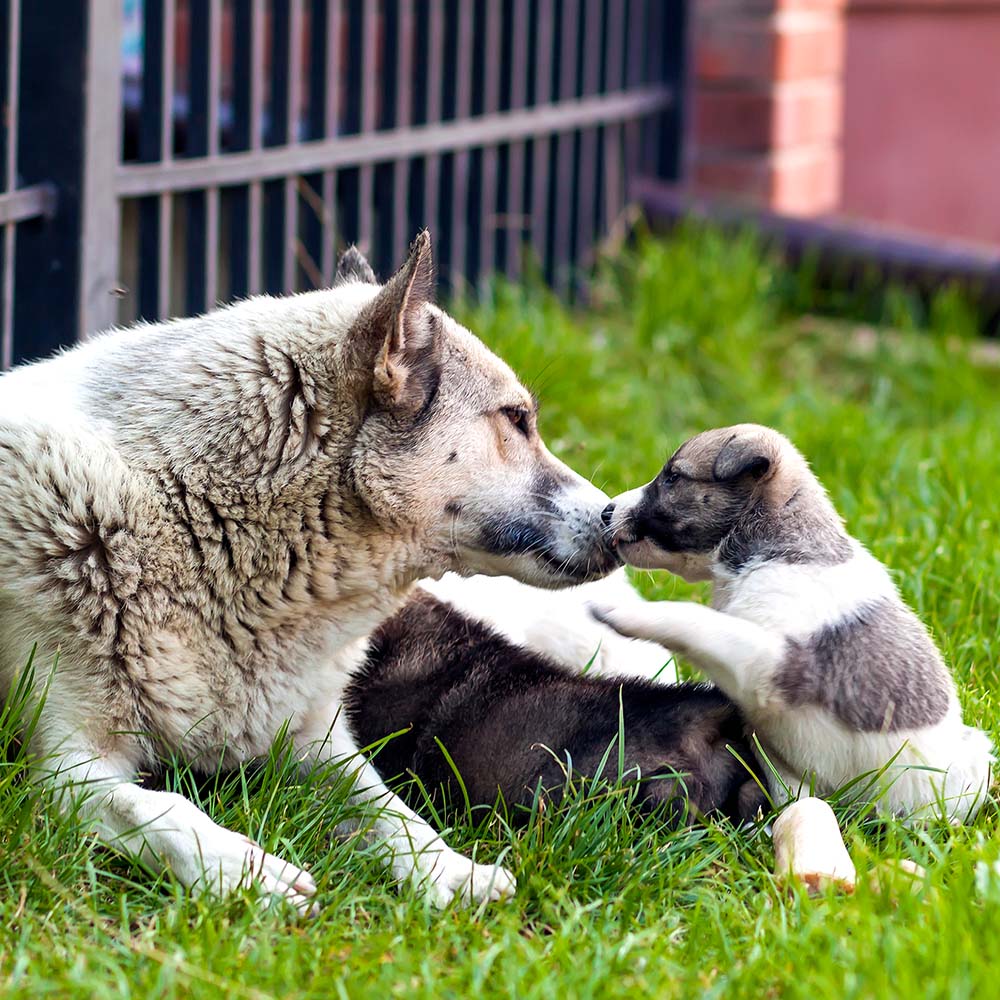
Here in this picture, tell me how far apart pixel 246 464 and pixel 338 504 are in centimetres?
20

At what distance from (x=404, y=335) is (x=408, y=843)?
3.27 ft

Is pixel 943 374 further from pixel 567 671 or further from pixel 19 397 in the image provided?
pixel 19 397

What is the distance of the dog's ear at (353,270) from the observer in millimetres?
3461

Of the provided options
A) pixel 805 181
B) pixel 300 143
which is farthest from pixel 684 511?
pixel 805 181

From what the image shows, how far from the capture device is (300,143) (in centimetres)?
589

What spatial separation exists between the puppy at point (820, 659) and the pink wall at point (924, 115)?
6.53m

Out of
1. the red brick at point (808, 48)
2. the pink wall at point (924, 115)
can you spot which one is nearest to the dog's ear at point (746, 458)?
the red brick at point (808, 48)

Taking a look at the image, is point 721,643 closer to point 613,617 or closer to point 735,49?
point 613,617

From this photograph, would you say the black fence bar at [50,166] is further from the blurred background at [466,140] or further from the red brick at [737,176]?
the red brick at [737,176]

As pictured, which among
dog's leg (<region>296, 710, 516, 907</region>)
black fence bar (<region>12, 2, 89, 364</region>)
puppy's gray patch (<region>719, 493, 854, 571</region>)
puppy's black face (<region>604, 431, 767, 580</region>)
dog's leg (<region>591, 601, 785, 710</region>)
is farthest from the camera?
black fence bar (<region>12, 2, 89, 364</region>)

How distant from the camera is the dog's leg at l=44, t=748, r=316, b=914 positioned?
2561 millimetres

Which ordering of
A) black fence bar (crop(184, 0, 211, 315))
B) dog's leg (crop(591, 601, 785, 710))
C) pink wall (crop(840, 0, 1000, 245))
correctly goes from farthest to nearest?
pink wall (crop(840, 0, 1000, 245)) < black fence bar (crop(184, 0, 211, 315)) < dog's leg (crop(591, 601, 785, 710))

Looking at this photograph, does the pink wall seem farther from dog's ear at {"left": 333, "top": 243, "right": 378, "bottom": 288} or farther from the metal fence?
dog's ear at {"left": 333, "top": 243, "right": 378, "bottom": 288}

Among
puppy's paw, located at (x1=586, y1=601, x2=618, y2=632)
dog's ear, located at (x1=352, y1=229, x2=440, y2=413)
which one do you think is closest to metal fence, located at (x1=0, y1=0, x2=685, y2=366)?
dog's ear, located at (x1=352, y1=229, x2=440, y2=413)
